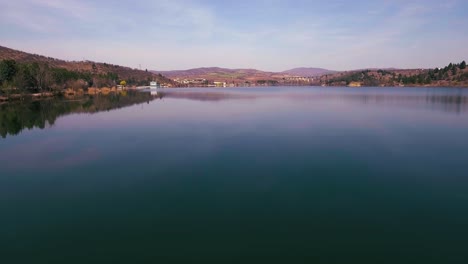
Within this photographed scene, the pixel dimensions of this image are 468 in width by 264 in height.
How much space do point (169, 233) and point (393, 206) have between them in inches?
203

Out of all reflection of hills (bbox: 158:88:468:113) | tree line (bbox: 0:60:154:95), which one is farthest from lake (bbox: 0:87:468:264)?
tree line (bbox: 0:60:154:95)

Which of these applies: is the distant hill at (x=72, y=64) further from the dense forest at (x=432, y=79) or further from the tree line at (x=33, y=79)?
A: the dense forest at (x=432, y=79)

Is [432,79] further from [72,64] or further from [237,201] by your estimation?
[72,64]

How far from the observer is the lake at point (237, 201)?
5258mm

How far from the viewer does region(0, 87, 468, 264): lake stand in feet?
17.3

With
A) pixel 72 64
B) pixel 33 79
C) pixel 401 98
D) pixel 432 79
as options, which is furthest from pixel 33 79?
pixel 432 79

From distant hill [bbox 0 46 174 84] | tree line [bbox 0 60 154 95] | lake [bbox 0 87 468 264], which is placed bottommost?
lake [bbox 0 87 468 264]

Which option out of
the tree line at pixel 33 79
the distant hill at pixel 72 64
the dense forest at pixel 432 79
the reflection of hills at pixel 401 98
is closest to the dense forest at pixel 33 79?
the tree line at pixel 33 79

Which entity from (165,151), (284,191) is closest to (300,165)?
(284,191)

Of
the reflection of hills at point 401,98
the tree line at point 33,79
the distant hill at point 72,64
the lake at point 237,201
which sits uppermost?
the distant hill at point 72,64

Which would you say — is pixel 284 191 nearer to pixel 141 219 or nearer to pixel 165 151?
pixel 141 219

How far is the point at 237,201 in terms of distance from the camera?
23.7 ft

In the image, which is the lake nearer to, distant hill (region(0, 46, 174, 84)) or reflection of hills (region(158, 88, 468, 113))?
reflection of hills (region(158, 88, 468, 113))

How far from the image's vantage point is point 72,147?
13.5 meters
